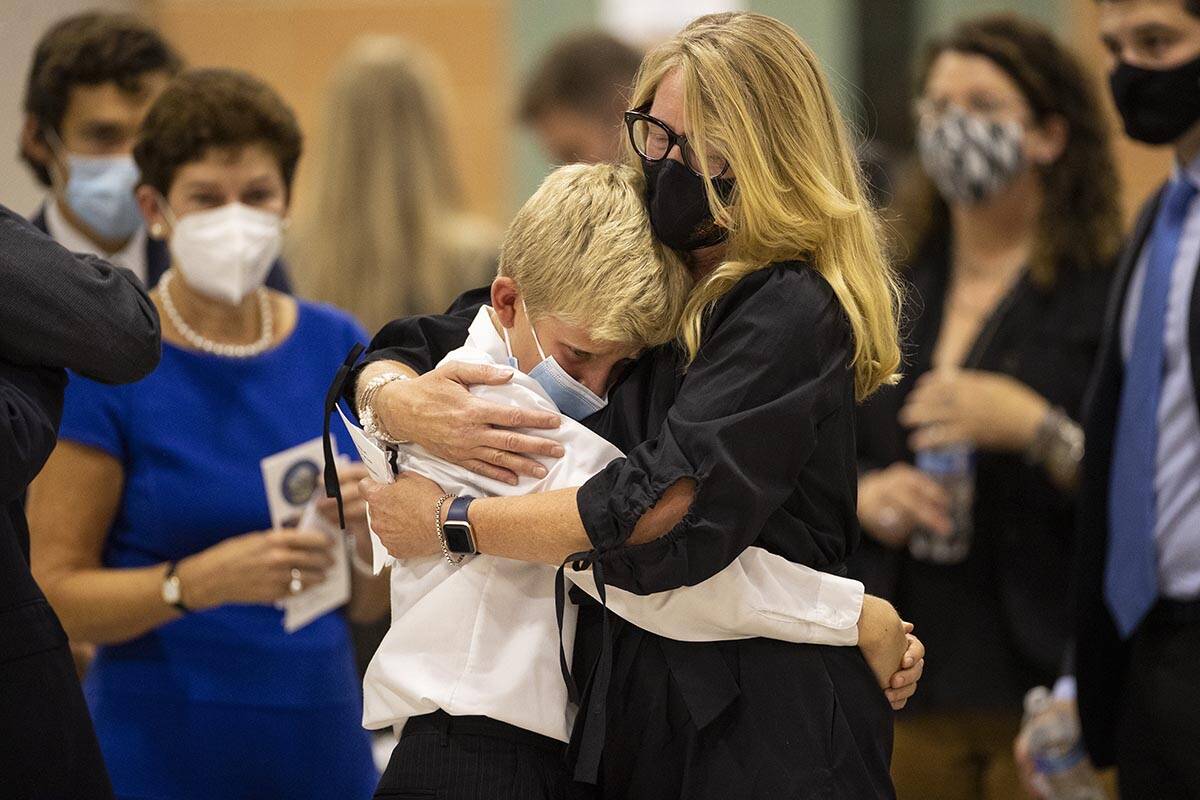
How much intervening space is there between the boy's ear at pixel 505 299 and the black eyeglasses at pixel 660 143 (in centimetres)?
25

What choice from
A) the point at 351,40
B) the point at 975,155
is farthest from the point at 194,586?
the point at 351,40

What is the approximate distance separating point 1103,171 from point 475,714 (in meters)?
2.47

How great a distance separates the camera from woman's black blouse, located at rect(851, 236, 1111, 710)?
331cm

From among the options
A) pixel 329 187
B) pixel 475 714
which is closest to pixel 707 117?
pixel 475 714

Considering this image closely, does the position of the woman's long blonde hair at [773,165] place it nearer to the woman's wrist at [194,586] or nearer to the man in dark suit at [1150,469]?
the woman's wrist at [194,586]

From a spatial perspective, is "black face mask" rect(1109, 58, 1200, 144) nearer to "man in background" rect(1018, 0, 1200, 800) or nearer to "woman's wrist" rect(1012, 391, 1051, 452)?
"man in background" rect(1018, 0, 1200, 800)

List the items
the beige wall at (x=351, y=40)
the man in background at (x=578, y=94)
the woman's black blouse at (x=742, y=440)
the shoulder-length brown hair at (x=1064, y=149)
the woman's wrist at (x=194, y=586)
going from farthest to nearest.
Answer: the beige wall at (x=351, y=40), the man in background at (x=578, y=94), the shoulder-length brown hair at (x=1064, y=149), the woman's wrist at (x=194, y=586), the woman's black blouse at (x=742, y=440)

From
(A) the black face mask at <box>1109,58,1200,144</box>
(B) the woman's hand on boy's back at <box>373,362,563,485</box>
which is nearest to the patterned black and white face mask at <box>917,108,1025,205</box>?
Answer: (A) the black face mask at <box>1109,58,1200,144</box>

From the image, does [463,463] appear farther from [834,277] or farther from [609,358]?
[834,277]

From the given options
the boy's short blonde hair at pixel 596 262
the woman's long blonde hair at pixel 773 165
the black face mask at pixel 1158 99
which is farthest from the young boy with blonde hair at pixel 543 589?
the black face mask at pixel 1158 99

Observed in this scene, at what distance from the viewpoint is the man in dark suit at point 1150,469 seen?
268 centimetres

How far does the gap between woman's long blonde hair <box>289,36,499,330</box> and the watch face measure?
2125mm

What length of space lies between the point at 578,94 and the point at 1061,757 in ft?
7.58

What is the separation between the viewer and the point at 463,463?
6.13 ft
